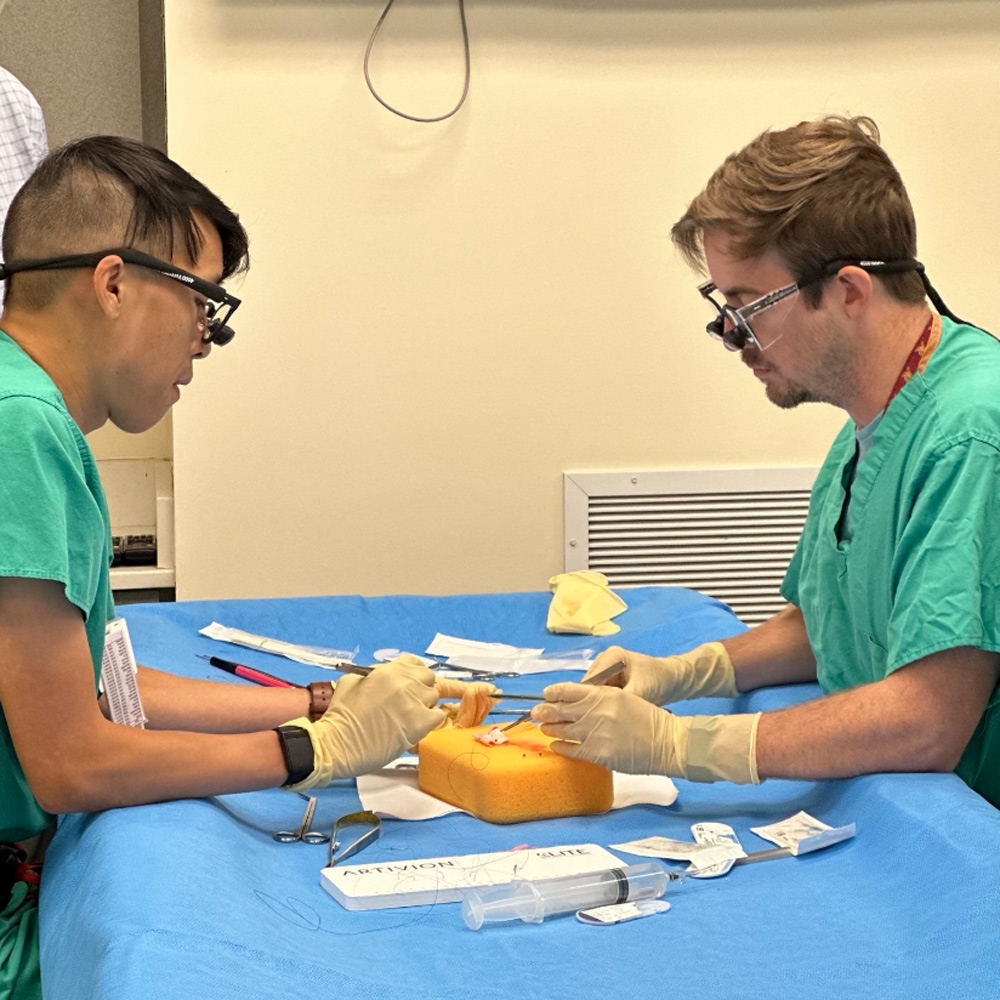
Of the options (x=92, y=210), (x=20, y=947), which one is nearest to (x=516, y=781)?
(x=20, y=947)

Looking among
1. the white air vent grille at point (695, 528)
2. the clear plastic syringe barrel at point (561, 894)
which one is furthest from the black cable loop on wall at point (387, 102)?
the clear plastic syringe barrel at point (561, 894)

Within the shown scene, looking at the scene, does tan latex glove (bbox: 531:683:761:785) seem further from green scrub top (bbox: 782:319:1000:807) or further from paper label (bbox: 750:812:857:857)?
green scrub top (bbox: 782:319:1000:807)

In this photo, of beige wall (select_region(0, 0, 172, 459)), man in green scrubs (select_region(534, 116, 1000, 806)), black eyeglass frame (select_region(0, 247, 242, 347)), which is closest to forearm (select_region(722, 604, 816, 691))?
man in green scrubs (select_region(534, 116, 1000, 806))

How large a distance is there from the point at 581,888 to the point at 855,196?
38.6 inches

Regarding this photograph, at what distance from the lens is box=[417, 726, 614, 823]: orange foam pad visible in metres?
1.50

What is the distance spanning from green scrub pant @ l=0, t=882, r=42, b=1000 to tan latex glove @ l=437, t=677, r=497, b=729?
537 millimetres

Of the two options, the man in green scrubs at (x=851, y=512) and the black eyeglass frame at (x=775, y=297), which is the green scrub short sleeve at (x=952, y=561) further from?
the black eyeglass frame at (x=775, y=297)

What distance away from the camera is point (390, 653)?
223 centimetres

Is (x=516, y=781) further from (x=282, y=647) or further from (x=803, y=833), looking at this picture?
(x=282, y=647)

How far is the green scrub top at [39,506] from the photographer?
1.29 m

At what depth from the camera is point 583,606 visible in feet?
7.87

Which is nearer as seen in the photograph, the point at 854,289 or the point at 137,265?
the point at 137,265

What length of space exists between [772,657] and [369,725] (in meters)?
0.72

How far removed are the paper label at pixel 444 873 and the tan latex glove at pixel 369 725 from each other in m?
0.18
